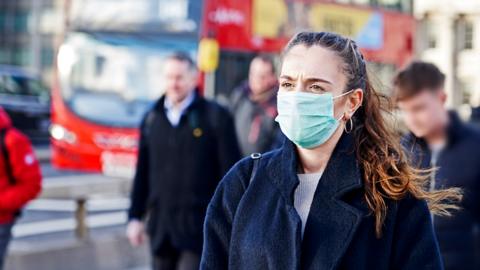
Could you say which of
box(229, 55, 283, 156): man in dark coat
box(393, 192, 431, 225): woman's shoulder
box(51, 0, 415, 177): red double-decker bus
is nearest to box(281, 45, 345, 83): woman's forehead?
box(393, 192, 431, 225): woman's shoulder

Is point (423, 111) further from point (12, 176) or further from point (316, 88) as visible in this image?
point (12, 176)

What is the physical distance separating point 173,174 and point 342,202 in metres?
3.24

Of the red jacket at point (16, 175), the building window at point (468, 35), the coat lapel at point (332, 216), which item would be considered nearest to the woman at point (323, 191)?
the coat lapel at point (332, 216)

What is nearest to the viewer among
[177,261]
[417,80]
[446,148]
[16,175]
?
[417,80]

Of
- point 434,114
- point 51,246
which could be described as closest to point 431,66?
point 434,114

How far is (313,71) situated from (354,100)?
0.19 meters

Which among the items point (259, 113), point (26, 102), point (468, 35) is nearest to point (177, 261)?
point (259, 113)

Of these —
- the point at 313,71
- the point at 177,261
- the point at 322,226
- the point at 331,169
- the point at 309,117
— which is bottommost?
the point at 177,261

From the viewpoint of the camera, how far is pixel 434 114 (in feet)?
15.7

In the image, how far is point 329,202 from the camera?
2.93 meters

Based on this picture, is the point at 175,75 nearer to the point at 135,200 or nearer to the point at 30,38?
the point at 135,200

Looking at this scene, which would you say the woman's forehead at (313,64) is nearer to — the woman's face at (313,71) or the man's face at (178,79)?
the woman's face at (313,71)

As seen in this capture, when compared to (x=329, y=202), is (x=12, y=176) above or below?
below

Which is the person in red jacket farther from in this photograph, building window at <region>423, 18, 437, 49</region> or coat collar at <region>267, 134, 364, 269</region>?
building window at <region>423, 18, 437, 49</region>
